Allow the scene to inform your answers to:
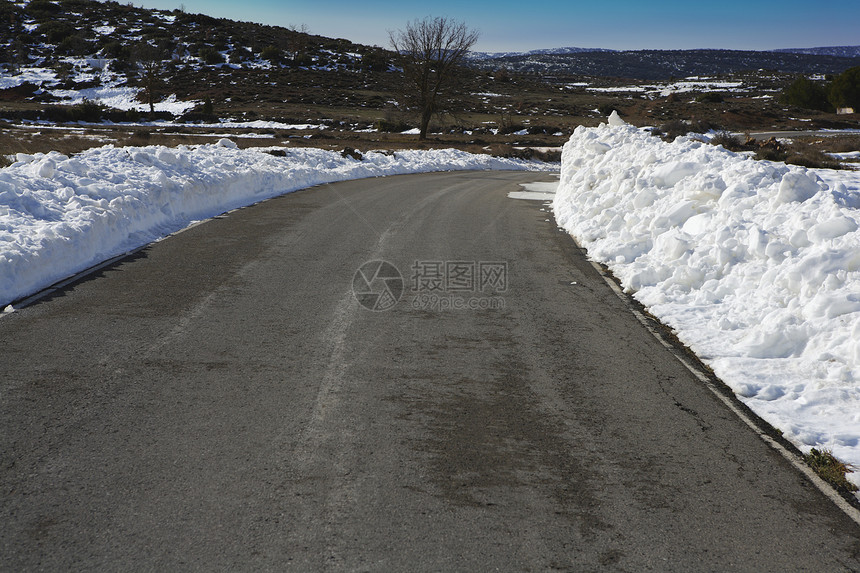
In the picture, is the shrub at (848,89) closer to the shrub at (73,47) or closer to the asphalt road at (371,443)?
the asphalt road at (371,443)

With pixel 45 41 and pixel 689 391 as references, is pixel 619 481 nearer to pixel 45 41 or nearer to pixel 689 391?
pixel 689 391

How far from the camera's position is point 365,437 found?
4.37 metres

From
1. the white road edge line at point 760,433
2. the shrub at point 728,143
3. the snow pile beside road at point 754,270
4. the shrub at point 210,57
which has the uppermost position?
the shrub at point 210,57

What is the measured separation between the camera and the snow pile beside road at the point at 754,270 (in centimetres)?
536

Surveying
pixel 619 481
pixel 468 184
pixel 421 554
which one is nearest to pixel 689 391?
pixel 619 481

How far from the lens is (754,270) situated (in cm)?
754

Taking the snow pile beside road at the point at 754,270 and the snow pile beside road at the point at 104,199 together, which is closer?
the snow pile beside road at the point at 754,270

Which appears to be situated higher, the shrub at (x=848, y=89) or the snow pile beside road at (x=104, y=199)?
the shrub at (x=848, y=89)

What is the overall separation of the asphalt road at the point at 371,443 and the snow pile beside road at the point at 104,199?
79 centimetres

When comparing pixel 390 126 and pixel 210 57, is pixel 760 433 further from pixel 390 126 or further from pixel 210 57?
pixel 210 57

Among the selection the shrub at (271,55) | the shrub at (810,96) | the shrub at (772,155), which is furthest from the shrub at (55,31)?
the shrub at (772,155)

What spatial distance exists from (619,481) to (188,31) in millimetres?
121287

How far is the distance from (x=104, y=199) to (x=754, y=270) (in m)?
10.1

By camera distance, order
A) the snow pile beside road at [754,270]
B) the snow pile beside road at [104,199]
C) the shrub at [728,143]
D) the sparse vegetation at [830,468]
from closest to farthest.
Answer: the sparse vegetation at [830,468] < the snow pile beside road at [754,270] < the snow pile beside road at [104,199] < the shrub at [728,143]
